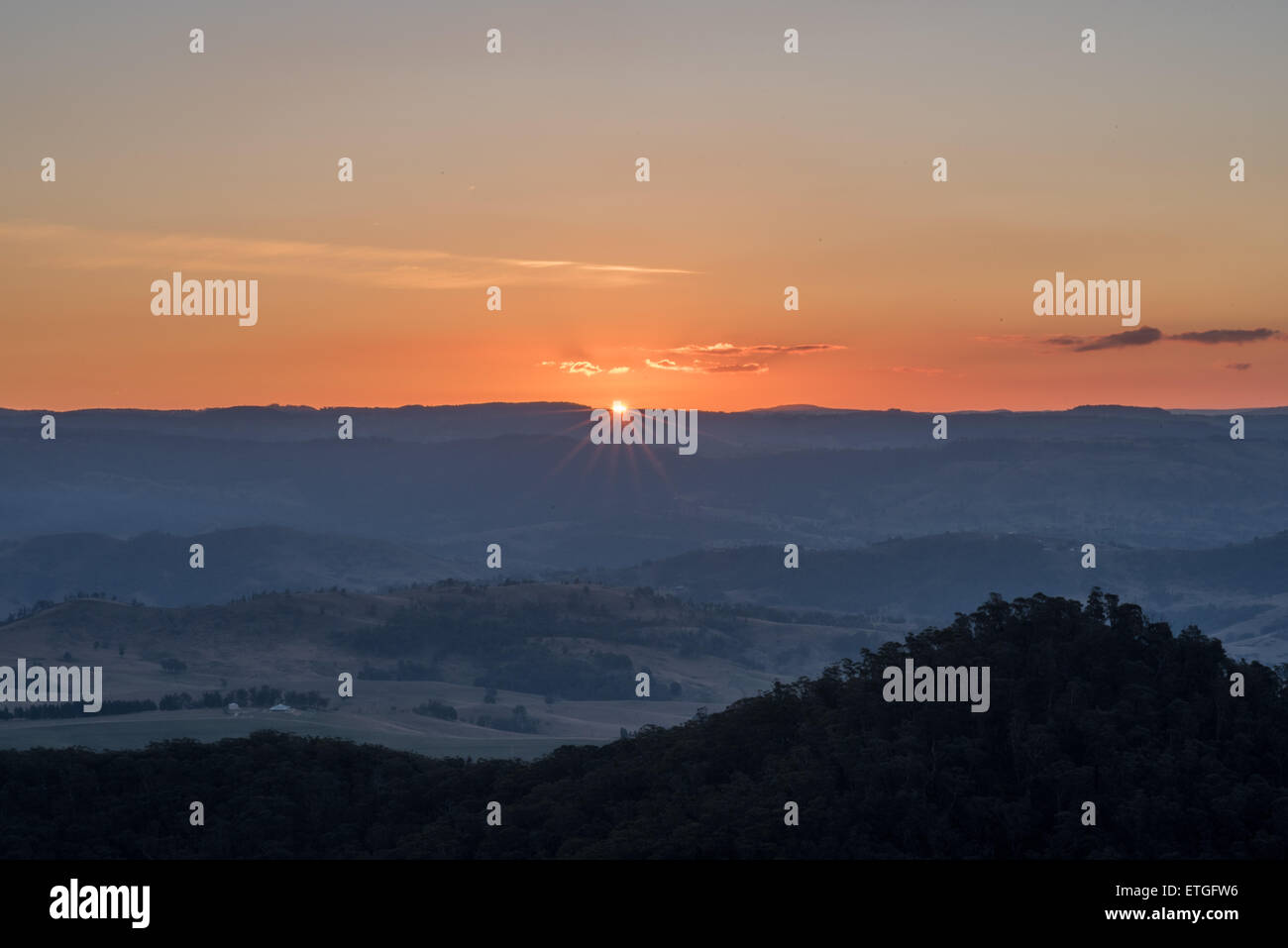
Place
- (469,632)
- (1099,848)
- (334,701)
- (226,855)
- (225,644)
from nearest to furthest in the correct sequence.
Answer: (1099,848) < (226,855) < (334,701) < (225,644) < (469,632)

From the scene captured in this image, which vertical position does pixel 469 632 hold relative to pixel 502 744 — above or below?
above

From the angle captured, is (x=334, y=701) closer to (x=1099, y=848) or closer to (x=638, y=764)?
(x=638, y=764)

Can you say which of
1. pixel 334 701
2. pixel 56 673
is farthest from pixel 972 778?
pixel 56 673

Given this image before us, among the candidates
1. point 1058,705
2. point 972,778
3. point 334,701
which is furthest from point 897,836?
point 334,701
